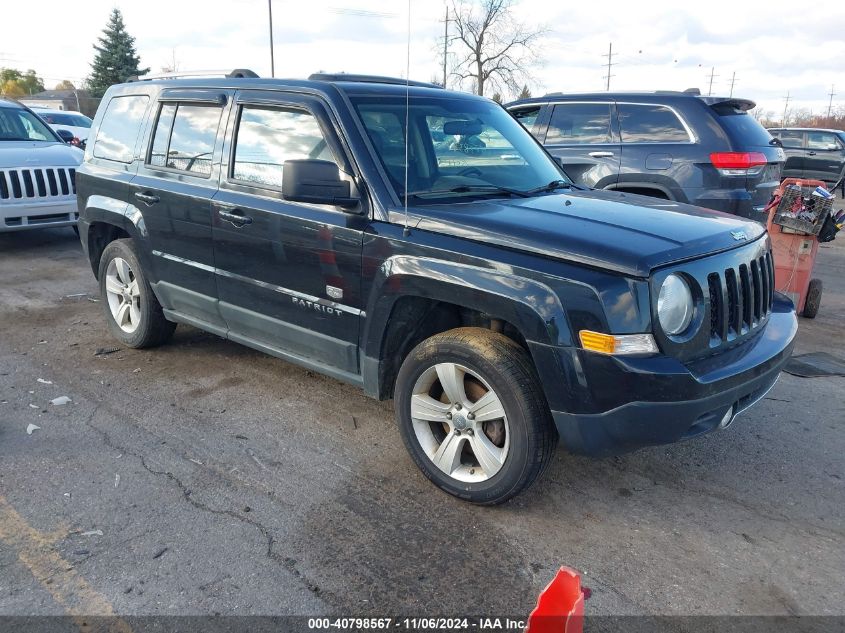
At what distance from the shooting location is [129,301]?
5430 millimetres

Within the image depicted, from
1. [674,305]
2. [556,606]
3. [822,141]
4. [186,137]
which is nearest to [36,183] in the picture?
[186,137]

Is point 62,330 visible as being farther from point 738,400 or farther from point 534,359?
point 738,400

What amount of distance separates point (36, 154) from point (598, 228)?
8.55 meters

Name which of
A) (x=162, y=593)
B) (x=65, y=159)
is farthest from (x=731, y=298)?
(x=65, y=159)

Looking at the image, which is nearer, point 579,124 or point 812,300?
point 812,300

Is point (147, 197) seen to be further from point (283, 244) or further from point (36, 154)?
point (36, 154)

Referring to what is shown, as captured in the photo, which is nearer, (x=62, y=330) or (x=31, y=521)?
(x=31, y=521)

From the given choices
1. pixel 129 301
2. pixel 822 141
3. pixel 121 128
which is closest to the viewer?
pixel 121 128

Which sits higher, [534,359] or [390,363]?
[534,359]

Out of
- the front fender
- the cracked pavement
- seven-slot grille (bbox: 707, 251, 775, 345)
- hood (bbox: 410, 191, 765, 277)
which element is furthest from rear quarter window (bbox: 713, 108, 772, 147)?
the front fender

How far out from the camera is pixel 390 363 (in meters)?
3.63

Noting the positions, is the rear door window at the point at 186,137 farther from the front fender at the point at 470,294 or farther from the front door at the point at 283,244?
the front fender at the point at 470,294

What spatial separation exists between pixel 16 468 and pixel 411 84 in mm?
3177

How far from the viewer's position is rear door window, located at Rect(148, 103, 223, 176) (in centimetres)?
445
